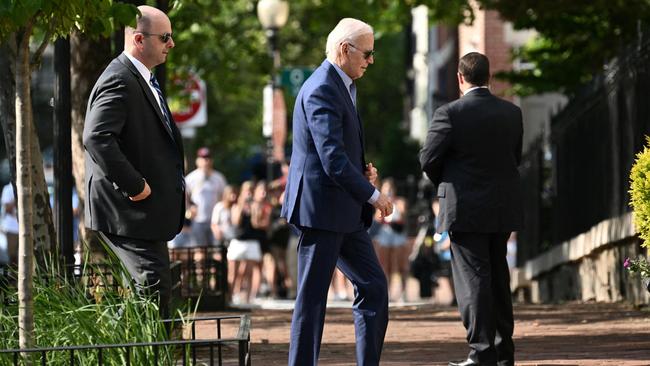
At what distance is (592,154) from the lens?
1545cm

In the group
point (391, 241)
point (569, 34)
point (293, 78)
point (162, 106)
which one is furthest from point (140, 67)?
point (391, 241)

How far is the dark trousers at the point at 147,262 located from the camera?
7.15 metres

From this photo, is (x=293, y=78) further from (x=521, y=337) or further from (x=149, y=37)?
(x=149, y=37)

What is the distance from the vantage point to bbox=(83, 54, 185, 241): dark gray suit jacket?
23.5ft

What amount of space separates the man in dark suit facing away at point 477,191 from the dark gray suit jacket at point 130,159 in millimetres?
1662

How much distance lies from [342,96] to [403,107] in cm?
5874

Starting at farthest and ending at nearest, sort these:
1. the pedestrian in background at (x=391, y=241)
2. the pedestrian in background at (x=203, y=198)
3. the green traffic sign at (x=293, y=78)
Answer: the pedestrian in background at (x=391, y=241) < the green traffic sign at (x=293, y=78) < the pedestrian in background at (x=203, y=198)

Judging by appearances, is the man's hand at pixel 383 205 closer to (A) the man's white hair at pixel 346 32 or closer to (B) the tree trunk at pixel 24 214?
(A) the man's white hair at pixel 346 32

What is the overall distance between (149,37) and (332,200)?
3.73ft

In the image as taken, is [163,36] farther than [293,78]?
No

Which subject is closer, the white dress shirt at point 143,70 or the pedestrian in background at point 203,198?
the white dress shirt at point 143,70

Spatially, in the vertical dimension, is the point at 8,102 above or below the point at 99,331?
above

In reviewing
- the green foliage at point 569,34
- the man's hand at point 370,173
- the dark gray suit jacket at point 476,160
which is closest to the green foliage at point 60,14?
the man's hand at point 370,173

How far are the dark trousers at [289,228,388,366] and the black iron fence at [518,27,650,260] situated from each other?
16.9 ft
